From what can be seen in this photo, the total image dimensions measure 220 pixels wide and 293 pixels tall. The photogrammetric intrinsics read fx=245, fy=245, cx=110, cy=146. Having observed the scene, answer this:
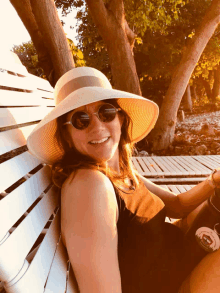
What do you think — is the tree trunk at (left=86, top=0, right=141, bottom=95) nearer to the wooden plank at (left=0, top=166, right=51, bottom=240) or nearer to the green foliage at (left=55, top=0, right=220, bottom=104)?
the green foliage at (left=55, top=0, right=220, bottom=104)

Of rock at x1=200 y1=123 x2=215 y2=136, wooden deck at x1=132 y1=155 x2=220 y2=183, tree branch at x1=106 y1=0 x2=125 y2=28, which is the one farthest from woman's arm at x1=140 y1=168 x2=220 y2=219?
rock at x1=200 y1=123 x2=215 y2=136

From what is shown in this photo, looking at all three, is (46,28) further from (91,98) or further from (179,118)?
(179,118)

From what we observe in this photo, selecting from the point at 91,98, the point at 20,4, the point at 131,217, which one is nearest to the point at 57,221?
the point at 131,217

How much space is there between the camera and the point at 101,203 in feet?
3.56

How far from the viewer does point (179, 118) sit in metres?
13.6

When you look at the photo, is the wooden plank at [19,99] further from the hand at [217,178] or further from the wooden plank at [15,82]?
the hand at [217,178]

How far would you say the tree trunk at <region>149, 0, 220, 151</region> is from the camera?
19.4ft

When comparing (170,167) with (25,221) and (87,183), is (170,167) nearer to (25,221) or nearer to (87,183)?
(87,183)

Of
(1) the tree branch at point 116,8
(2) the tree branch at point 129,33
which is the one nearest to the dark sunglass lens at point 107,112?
(1) the tree branch at point 116,8

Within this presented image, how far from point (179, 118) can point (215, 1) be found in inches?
321

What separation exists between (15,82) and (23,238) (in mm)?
1260

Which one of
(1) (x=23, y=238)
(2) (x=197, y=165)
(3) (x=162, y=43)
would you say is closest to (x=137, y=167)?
(2) (x=197, y=165)

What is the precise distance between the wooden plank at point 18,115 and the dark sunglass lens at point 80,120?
14.8 inches

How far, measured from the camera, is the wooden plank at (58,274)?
1.11 metres
